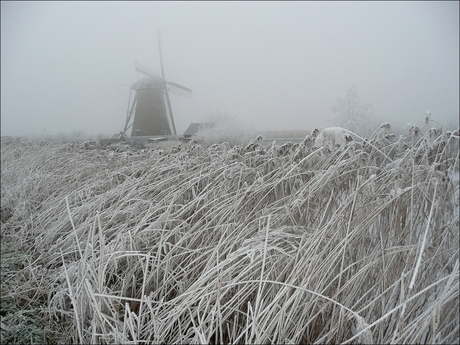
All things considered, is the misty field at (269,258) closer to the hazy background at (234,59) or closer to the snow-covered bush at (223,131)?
the snow-covered bush at (223,131)

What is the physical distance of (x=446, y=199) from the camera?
117 centimetres

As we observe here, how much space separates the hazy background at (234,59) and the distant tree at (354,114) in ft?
0.14

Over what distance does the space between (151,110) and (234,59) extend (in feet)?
4.83

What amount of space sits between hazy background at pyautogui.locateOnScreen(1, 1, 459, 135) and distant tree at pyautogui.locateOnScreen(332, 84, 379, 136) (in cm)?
4

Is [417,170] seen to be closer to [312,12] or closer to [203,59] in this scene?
[312,12]

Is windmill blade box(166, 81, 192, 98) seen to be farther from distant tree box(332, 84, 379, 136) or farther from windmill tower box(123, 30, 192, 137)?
distant tree box(332, 84, 379, 136)

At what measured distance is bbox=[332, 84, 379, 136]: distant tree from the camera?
204 centimetres

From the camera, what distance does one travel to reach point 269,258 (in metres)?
1.05

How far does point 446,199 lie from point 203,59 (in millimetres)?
2310

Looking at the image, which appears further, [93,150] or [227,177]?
[93,150]

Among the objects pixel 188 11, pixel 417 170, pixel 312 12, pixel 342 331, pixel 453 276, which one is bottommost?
pixel 342 331

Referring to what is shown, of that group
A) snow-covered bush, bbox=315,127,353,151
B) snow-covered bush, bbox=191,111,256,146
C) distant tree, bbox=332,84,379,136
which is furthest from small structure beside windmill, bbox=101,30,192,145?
snow-covered bush, bbox=315,127,353,151

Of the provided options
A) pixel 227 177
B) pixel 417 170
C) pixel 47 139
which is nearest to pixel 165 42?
pixel 47 139

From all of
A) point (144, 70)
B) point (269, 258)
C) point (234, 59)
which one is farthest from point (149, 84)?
point (269, 258)
